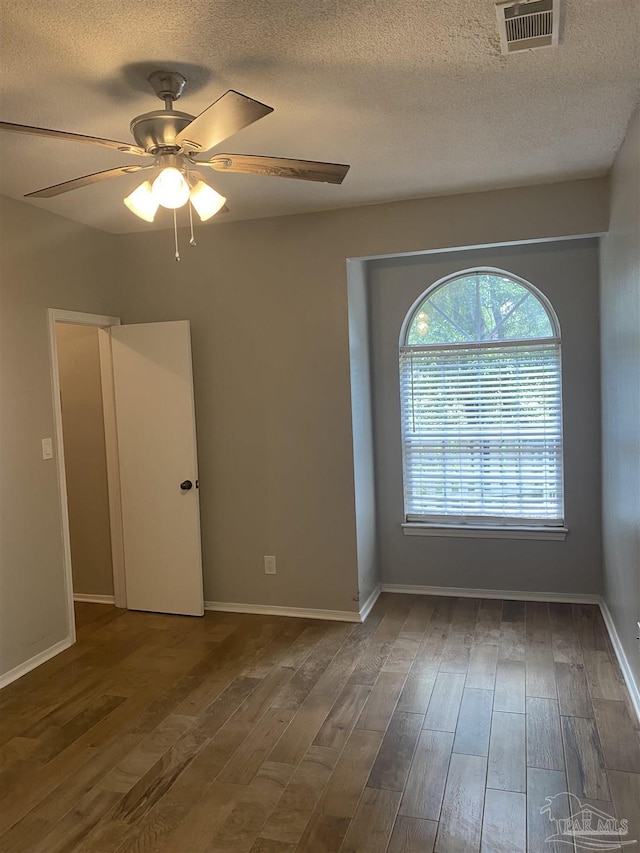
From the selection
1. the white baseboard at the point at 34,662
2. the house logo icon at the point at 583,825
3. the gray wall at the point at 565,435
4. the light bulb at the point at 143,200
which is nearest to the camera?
the house logo icon at the point at 583,825

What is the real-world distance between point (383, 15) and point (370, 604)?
348 cm

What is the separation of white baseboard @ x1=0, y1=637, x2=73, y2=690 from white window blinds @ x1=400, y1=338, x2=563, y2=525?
7.99 ft

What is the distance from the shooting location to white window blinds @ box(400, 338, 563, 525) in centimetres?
435

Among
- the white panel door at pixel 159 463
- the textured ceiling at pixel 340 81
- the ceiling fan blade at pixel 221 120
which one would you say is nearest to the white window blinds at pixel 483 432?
the textured ceiling at pixel 340 81

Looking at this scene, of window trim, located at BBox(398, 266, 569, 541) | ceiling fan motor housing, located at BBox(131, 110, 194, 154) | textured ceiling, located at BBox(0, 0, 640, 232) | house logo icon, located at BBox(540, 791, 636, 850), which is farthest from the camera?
window trim, located at BBox(398, 266, 569, 541)

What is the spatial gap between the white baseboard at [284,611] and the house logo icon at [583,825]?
1965 mm

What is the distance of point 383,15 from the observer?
1957mm

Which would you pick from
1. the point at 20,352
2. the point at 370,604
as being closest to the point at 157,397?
the point at 20,352

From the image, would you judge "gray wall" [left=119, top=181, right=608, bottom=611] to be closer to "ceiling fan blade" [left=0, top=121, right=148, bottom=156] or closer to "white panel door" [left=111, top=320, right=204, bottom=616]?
"white panel door" [left=111, top=320, right=204, bottom=616]

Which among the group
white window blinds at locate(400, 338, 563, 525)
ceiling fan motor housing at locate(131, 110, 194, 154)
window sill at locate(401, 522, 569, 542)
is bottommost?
window sill at locate(401, 522, 569, 542)

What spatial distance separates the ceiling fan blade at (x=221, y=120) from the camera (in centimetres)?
185

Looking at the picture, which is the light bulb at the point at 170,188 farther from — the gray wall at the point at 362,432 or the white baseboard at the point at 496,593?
the white baseboard at the point at 496,593

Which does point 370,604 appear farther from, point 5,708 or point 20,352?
point 20,352

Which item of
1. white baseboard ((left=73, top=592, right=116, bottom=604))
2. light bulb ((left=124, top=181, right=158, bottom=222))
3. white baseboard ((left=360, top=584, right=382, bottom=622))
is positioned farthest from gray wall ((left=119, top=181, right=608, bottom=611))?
light bulb ((left=124, top=181, right=158, bottom=222))
